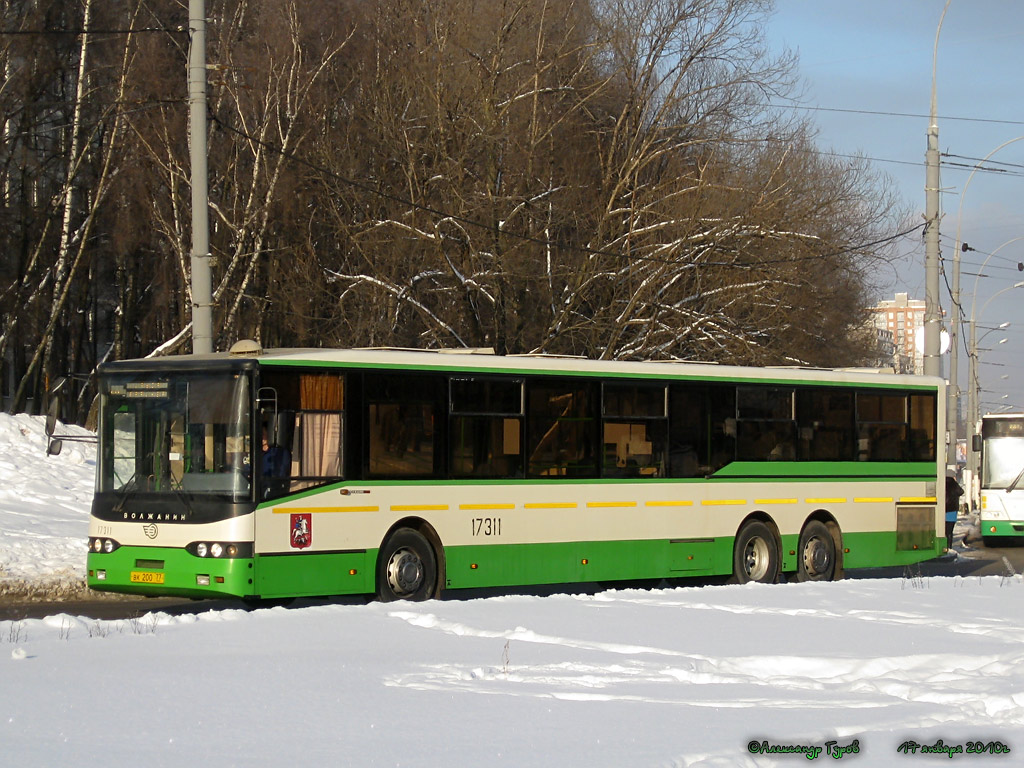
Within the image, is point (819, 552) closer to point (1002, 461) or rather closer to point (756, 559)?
point (756, 559)

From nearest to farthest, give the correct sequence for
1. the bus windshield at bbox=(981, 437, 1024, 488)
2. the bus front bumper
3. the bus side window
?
1. the bus front bumper
2. the bus side window
3. the bus windshield at bbox=(981, 437, 1024, 488)

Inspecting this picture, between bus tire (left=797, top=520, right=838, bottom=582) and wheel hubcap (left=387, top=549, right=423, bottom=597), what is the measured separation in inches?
257

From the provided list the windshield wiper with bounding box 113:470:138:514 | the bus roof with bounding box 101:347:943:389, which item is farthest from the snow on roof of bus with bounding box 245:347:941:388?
the windshield wiper with bounding box 113:470:138:514

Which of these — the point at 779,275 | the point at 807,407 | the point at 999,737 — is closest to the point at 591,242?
the point at 779,275

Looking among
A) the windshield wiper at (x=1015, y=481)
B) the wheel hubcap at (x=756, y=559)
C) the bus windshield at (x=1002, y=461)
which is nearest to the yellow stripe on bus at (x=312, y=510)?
the wheel hubcap at (x=756, y=559)

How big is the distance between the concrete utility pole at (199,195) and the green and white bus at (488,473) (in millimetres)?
1880

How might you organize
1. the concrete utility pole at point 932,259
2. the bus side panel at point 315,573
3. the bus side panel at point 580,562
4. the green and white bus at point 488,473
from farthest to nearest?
1. the concrete utility pole at point 932,259
2. the bus side panel at point 580,562
3. the green and white bus at point 488,473
4. the bus side panel at point 315,573

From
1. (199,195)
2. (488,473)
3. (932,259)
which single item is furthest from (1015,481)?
(199,195)

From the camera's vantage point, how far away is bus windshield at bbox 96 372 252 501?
13.8 meters

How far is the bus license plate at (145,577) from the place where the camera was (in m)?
13.8

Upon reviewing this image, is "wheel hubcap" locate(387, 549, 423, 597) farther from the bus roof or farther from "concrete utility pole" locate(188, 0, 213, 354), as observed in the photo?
"concrete utility pole" locate(188, 0, 213, 354)

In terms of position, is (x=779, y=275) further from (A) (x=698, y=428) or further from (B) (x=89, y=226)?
(B) (x=89, y=226)

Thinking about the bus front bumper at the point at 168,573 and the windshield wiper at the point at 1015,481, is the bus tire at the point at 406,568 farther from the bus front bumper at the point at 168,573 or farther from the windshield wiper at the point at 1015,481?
the windshield wiper at the point at 1015,481

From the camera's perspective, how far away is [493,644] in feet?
34.1
